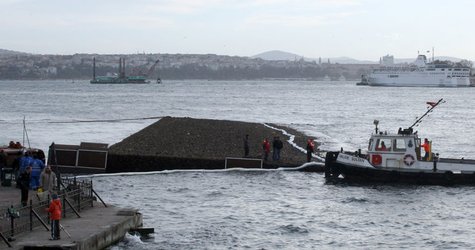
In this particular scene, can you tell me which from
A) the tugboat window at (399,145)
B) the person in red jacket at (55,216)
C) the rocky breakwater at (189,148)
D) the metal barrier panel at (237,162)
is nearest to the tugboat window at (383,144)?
the tugboat window at (399,145)

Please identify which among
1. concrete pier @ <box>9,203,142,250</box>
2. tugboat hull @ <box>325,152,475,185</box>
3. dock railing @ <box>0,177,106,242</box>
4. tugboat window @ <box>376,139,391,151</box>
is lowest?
tugboat hull @ <box>325,152,475,185</box>

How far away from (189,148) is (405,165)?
37.8 feet

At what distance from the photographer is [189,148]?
41.2 meters

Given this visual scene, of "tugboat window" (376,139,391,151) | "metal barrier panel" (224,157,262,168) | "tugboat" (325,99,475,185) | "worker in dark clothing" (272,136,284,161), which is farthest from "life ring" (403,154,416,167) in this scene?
"metal barrier panel" (224,157,262,168)

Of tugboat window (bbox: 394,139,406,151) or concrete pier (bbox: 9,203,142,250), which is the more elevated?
tugboat window (bbox: 394,139,406,151)

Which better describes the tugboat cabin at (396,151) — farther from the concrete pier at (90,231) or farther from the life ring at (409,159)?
the concrete pier at (90,231)

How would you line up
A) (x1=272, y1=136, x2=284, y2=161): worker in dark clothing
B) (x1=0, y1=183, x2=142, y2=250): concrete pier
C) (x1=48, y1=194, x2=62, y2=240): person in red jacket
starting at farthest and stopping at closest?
(x1=272, y1=136, x2=284, y2=161): worker in dark clothing < (x1=48, y1=194, x2=62, y2=240): person in red jacket < (x1=0, y1=183, x2=142, y2=250): concrete pier

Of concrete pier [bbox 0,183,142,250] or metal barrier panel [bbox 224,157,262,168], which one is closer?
concrete pier [bbox 0,183,142,250]

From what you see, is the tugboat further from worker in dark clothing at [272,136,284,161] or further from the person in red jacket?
the person in red jacket

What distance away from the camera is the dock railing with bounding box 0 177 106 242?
18.7 metres

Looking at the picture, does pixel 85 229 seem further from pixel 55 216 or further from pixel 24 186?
pixel 24 186

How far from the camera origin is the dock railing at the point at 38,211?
734 inches

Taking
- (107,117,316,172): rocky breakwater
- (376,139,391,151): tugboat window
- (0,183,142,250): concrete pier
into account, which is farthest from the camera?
(107,117,316,172): rocky breakwater

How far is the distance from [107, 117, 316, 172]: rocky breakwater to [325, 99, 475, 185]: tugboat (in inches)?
181
